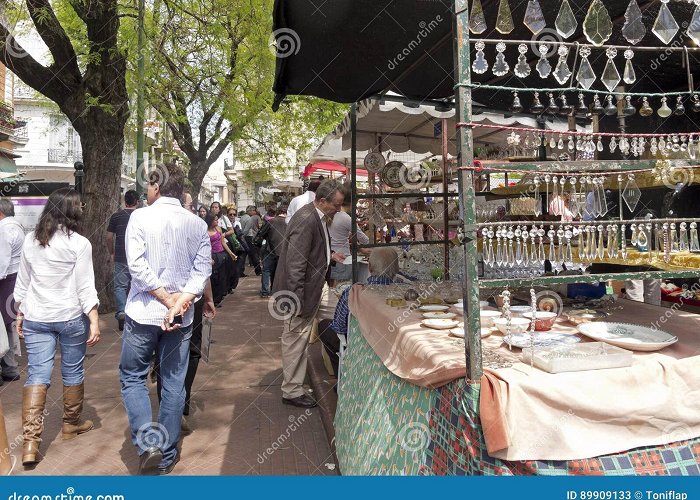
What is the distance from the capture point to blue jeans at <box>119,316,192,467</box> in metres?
3.30

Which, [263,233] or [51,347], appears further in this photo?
[263,233]

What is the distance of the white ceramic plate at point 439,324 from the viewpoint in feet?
8.34

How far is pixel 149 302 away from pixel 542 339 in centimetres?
239

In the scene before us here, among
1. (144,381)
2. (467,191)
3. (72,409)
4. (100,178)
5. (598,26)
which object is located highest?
(100,178)

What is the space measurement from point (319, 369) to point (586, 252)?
394 centimetres

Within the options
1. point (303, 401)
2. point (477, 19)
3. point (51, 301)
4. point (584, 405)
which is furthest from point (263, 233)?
point (584, 405)

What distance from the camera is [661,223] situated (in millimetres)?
2189

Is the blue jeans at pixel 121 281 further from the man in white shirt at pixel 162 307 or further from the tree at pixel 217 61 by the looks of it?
the man in white shirt at pixel 162 307

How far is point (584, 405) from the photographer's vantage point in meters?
1.74

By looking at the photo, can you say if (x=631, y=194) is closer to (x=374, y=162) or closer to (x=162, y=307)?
(x=162, y=307)

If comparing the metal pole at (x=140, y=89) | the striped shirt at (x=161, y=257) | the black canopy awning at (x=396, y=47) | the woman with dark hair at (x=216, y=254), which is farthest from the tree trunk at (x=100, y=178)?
the striped shirt at (x=161, y=257)

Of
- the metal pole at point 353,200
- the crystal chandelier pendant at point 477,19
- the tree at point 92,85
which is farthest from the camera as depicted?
the tree at point 92,85

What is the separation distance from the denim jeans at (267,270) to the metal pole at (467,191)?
786 centimetres

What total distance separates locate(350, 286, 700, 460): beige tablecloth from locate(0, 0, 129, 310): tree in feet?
25.5
